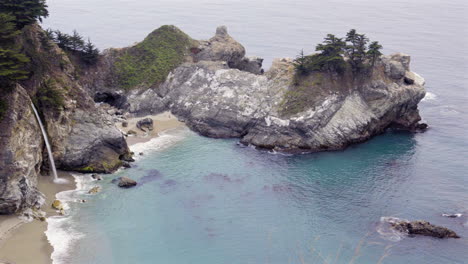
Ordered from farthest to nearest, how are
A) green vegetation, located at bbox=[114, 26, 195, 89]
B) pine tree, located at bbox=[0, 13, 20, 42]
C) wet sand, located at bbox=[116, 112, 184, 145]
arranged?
1. green vegetation, located at bbox=[114, 26, 195, 89]
2. wet sand, located at bbox=[116, 112, 184, 145]
3. pine tree, located at bbox=[0, 13, 20, 42]

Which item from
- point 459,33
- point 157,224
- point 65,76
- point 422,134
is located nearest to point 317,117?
point 422,134

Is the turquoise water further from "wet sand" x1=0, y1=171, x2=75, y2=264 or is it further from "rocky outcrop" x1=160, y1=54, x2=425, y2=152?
"rocky outcrop" x1=160, y1=54, x2=425, y2=152

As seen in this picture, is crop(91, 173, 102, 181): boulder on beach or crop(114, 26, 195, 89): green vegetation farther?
crop(114, 26, 195, 89): green vegetation

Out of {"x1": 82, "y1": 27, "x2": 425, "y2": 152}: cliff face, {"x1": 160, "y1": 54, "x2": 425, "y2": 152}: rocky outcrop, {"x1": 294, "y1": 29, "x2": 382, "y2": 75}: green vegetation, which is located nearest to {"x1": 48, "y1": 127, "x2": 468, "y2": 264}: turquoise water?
{"x1": 160, "y1": 54, "x2": 425, "y2": 152}: rocky outcrop

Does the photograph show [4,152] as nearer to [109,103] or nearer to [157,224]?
[157,224]

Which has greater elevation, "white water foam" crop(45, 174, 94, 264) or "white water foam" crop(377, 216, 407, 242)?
"white water foam" crop(377, 216, 407, 242)

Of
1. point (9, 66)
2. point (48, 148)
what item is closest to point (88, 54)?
point (48, 148)

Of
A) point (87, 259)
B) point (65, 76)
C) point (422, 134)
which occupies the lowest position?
point (87, 259)

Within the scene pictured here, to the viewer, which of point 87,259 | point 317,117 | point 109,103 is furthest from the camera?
point 109,103
